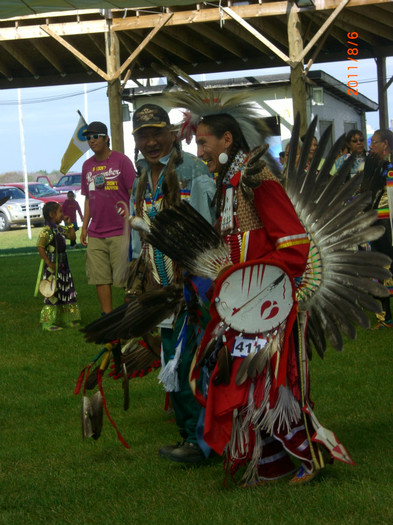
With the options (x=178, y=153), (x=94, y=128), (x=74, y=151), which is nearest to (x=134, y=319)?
(x=178, y=153)

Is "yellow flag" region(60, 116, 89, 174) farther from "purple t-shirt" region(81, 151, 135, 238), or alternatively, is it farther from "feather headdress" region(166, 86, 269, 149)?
"feather headdress" region(166, 86, 269, 149)

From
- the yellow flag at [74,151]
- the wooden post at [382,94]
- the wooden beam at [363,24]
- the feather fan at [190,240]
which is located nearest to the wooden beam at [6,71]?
the yellow flag at [74,151]

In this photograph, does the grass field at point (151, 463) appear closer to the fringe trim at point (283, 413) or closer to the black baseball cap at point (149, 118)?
the fringe trim at point (283, 413)

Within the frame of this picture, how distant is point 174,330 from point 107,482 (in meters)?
0.72

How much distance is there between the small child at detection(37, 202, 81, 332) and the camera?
754cm

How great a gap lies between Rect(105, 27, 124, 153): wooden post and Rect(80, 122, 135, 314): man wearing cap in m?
5.65

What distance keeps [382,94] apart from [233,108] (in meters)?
14.1

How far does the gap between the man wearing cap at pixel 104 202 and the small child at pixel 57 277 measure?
89 centimetres

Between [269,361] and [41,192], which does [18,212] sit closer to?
[41,192]

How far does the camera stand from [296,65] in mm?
11656

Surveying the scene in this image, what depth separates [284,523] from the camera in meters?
2.89

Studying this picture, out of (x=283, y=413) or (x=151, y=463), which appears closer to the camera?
(x=283, y=413)

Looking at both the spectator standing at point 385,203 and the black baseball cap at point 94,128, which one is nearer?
the spectator standing at point 385,203

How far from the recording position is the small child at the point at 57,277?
7.54 metres
